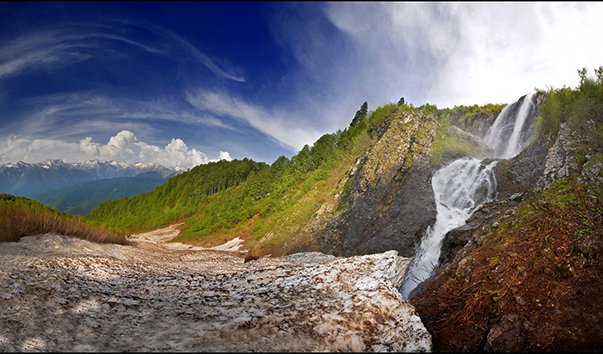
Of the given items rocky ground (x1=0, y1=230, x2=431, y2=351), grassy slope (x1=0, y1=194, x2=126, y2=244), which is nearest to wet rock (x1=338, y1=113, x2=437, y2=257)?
rocky ground (x1=0, y1=230, x2=431, y2=351)

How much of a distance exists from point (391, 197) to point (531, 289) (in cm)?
1770

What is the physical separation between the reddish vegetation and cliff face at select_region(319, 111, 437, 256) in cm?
1177

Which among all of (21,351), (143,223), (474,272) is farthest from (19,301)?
(143,223)

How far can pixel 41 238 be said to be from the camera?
37.3 ft

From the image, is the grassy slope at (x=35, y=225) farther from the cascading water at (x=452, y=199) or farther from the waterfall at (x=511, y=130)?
the waterfall at (x=511, y=130)

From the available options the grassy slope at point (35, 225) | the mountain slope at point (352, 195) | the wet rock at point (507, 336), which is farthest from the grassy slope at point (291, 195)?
the wet rock at point (507, 336)

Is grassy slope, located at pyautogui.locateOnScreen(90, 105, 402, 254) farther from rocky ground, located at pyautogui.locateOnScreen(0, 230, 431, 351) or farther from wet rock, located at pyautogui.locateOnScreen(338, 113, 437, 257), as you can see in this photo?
rocky ground, located at pyautogui.locateOnScreen(0, 230, 431, 351)

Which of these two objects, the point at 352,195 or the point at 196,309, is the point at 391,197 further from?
the point at 196,309

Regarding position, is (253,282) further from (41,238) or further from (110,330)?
(41,238)

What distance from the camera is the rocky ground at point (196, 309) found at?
4988 mm

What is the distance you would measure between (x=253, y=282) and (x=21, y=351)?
16.2 feet

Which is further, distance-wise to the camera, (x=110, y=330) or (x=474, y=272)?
(x=474, y=272)

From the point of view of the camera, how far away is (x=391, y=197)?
24266 mm

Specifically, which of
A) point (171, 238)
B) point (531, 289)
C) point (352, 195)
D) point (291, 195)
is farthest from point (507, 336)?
point (171, 238)
